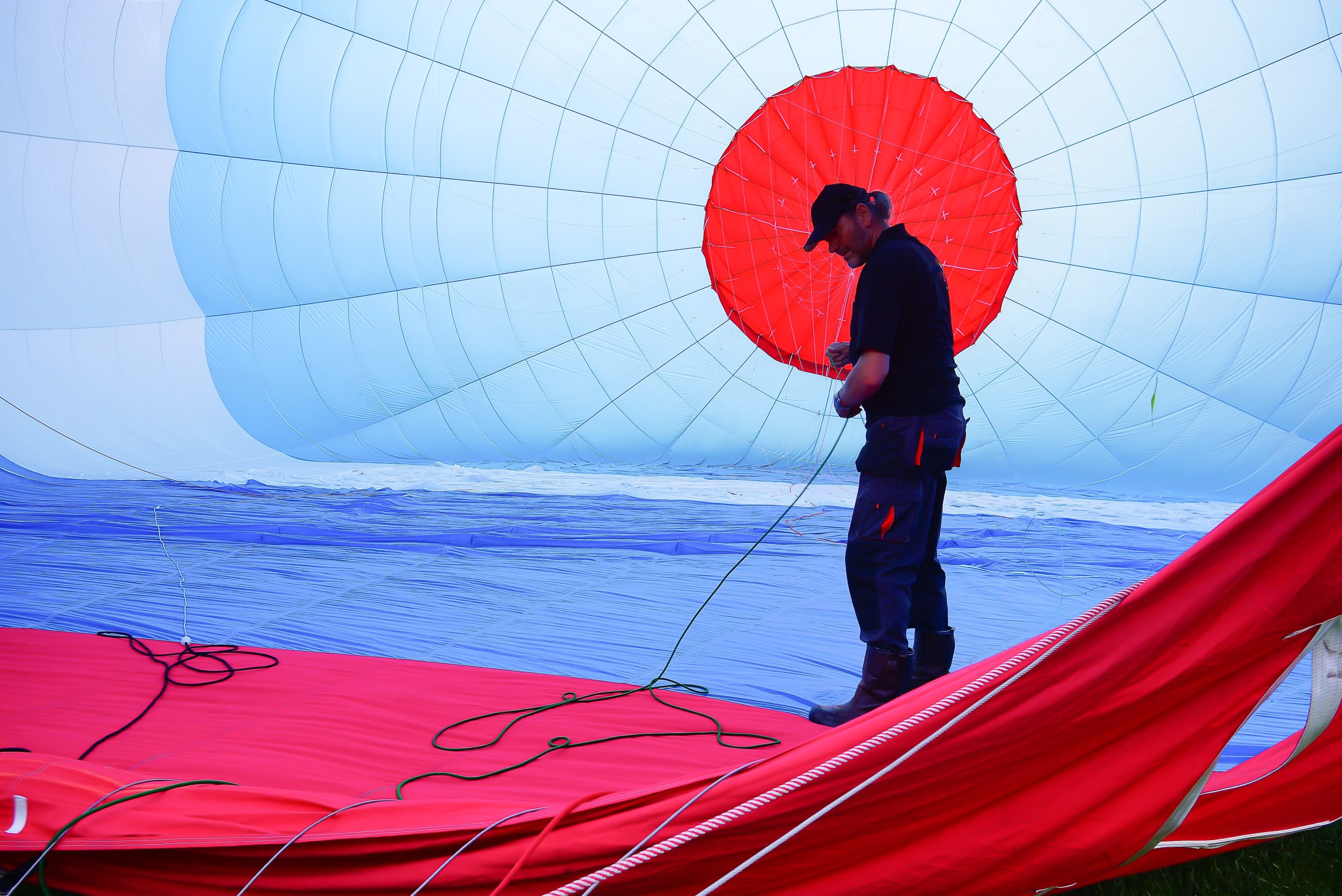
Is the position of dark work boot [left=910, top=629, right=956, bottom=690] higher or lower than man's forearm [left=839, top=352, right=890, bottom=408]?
lower

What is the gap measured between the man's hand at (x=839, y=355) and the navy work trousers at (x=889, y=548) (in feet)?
0.89

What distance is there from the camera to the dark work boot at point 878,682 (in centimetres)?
215

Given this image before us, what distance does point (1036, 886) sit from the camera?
50.4 inches

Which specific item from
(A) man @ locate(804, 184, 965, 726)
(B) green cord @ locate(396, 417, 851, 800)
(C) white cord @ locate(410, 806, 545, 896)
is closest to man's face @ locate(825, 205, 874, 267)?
(A) man @ locate(804, 184, 965, 726)

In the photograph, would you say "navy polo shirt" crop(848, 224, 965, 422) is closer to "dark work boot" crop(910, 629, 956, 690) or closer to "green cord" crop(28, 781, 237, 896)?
"dark work boot" crop(910, 629, 956, 690)

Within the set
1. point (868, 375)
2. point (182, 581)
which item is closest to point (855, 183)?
point (868, 375)

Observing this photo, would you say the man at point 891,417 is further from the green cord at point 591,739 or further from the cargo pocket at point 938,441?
the green cord at point 591,739

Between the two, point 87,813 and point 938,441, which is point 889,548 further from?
point 87,813

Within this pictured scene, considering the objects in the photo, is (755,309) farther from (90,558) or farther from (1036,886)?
(1036,886)

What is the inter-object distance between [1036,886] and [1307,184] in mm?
4109

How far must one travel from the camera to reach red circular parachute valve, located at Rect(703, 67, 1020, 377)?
4367 millimetres

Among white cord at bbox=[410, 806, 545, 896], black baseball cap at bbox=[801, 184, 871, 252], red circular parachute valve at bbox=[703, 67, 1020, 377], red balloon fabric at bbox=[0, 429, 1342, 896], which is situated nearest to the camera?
red balloon fabric at bbox=[0, 429, 1342, 896]

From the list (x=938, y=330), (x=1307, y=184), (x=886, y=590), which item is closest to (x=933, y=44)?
(x=1307, y=184)

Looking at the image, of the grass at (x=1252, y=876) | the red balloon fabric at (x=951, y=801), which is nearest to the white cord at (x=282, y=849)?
the red balloon fabric at (x=951, y=801)
